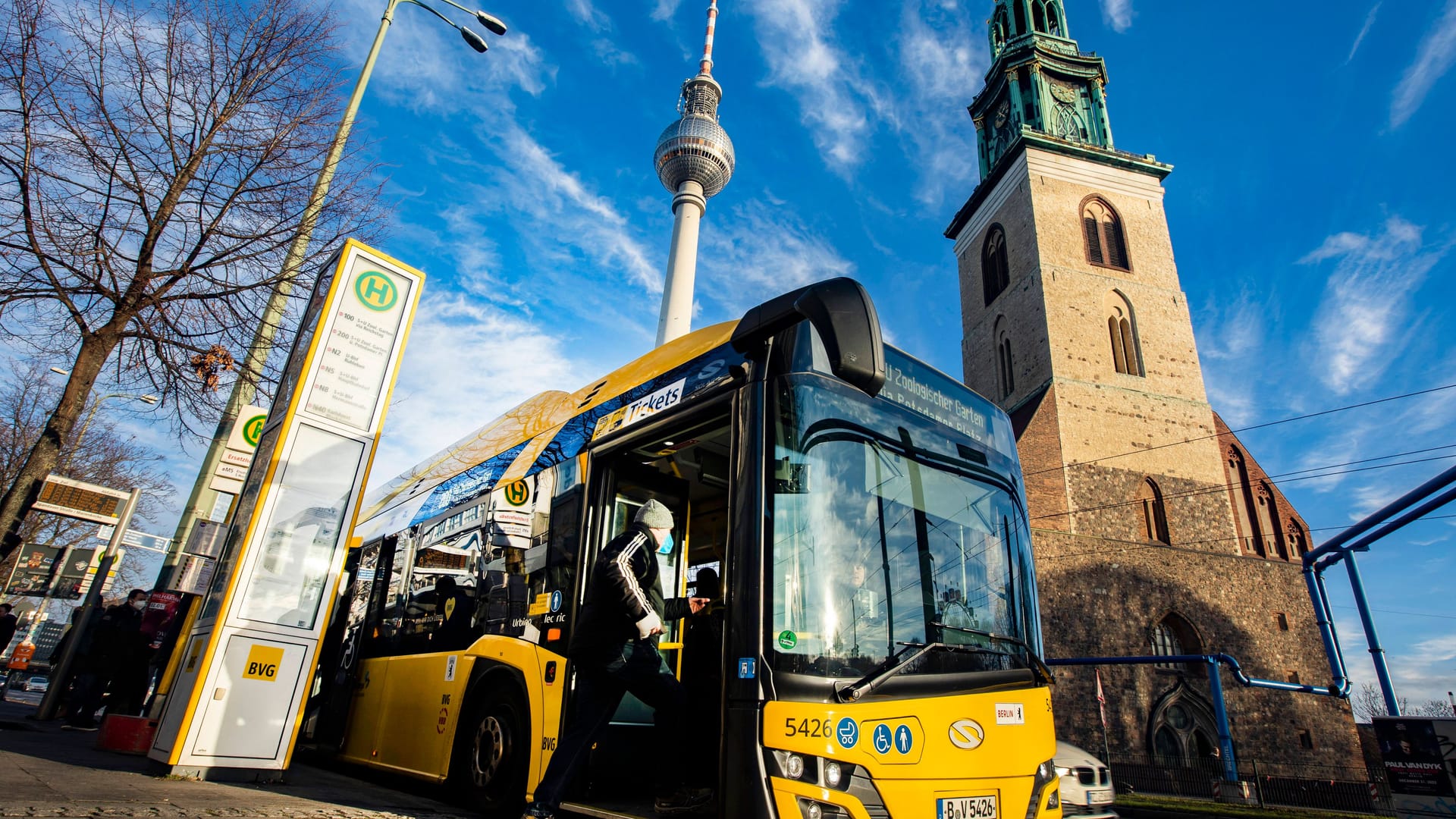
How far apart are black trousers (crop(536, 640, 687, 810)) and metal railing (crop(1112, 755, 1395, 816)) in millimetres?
15176

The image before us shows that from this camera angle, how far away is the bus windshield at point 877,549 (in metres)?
3.52

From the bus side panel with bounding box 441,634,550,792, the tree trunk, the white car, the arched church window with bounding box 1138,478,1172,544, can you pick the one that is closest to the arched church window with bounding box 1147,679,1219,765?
the arched church window with bounding box 1138,478,1172,544

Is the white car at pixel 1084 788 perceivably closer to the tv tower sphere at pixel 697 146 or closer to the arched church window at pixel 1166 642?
the arched church window at pixel 1166 642

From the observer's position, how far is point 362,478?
20.8 feet

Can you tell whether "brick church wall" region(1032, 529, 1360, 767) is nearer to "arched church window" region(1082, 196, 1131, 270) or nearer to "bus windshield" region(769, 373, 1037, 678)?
"arched church window" region(1082, 196, 1131, 270)

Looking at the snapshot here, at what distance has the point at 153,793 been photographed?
170 inches

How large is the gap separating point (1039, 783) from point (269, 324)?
8427mm

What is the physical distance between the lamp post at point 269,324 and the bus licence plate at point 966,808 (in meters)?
7.24

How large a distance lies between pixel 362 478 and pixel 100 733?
3636mm

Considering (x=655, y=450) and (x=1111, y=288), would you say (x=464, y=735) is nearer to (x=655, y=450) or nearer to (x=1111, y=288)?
(x=655, y=450)

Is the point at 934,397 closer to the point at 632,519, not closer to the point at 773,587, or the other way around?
the point at 773,587

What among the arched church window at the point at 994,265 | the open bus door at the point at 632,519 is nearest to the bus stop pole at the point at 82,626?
the open bus door at the point at 632,519

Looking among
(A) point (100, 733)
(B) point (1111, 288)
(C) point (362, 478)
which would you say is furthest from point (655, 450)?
(B) point (1111, 288)

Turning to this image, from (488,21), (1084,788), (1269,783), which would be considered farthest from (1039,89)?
(1084,788)
